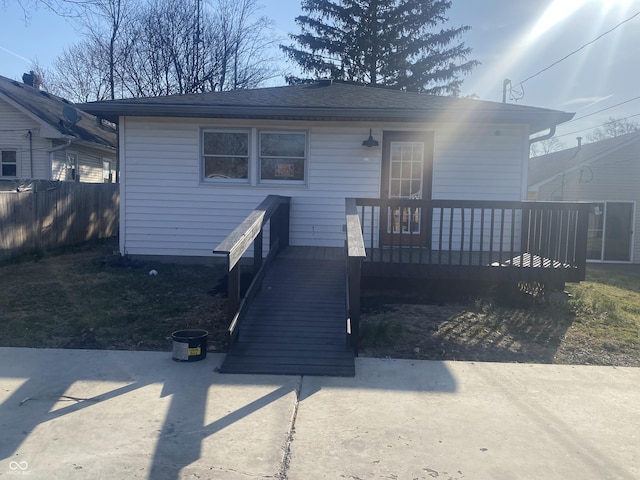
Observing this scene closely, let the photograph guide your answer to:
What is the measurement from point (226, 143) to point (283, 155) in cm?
105

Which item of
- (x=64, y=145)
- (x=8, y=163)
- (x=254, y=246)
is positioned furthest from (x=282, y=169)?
(x=8, y=163)

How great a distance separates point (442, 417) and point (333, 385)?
3.44ft

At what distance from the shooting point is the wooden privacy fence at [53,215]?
10852 mm

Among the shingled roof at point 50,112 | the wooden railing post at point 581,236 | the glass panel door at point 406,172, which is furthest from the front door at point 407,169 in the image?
the shingled roof at point 50,112

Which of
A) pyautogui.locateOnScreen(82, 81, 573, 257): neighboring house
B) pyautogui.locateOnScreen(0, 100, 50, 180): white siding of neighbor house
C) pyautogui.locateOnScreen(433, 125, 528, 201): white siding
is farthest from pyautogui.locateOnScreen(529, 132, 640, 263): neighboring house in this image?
pyautogui.locateOnScreen(0, 100, 50, 180): white siding of neighbor house

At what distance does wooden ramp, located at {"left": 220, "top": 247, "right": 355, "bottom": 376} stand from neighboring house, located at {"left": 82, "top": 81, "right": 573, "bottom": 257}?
5.99 feet

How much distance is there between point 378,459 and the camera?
11.3 ft

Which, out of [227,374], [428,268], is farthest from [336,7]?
[227,374]

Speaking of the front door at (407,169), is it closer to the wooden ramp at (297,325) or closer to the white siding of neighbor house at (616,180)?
the wooden ramp at (297,325)

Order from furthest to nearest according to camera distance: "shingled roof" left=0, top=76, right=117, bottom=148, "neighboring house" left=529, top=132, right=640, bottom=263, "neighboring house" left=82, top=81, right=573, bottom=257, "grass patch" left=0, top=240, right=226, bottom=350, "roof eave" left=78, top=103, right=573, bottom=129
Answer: "neighboring house" left=529, top=132, right=640, bottom=263 < "shingled roof" left=0, top=76, right=117, bottom=148 < "neighboring house" left=82, top=81, right=573, bottom=257 < "roof eave" left=78, top=103, right=573, bottom=129 < "grass patch" left=0, top=240, right=226, bottom=350

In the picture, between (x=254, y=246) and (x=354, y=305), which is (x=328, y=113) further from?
(x=354, y=305)

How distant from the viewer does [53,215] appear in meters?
12.6

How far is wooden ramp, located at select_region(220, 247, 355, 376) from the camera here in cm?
518

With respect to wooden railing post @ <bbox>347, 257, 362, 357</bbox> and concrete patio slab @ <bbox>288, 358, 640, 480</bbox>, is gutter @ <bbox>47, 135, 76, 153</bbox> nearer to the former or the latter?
wooden railing post @ <bbox>347, 257, 362, 357</bbox>
